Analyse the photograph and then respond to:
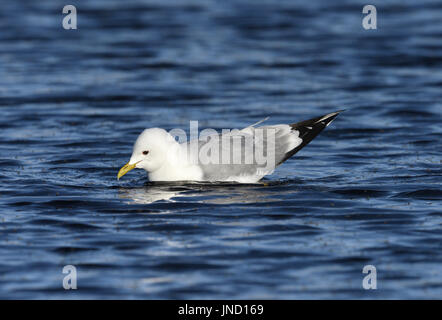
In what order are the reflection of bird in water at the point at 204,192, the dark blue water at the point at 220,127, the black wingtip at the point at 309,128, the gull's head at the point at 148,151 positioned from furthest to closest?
1. the black wingtip at the point at 309,128
2. the gull's head at the point at 148,151
3. the reflection of bird in water at the point at 204,192
4. the dark blue water at the point at 220,127

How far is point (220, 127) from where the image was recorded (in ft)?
44.8

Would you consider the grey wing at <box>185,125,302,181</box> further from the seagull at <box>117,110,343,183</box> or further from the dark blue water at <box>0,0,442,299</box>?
the dark blue water at <box>0,0,442,299</box>

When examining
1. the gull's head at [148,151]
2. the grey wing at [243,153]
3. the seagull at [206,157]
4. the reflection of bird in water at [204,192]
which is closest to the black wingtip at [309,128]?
the grey wing at [243,153]

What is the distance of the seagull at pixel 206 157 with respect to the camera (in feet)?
31.8

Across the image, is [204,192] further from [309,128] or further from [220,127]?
[220,127]

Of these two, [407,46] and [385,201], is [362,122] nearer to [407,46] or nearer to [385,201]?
[385,201]

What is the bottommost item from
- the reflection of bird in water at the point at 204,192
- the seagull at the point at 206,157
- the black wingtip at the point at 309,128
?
the reflection of bird in water at the point at 204,192

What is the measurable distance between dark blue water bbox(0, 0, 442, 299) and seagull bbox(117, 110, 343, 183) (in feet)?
0.58

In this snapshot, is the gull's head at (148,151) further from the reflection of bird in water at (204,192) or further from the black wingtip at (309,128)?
the black wingtip at (309,128)

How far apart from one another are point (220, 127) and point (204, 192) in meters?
4.17

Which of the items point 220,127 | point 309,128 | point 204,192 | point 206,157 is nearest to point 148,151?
point 206,157

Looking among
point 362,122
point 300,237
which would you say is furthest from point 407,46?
point 300,237
